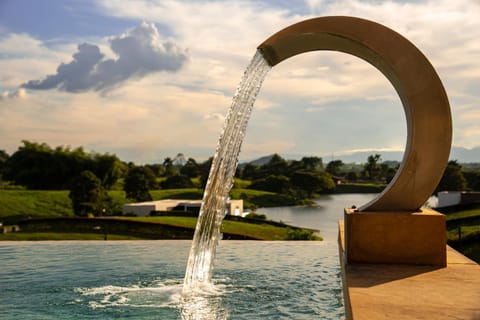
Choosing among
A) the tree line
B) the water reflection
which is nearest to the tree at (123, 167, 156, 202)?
the tree line

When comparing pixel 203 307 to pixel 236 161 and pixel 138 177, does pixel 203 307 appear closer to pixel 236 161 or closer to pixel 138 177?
pixel 236 161

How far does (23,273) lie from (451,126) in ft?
22.8

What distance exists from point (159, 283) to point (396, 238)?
3.43 m

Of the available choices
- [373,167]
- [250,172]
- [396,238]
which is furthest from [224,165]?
[373,167]

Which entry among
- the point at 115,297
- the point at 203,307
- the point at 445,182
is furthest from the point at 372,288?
the point at 445,182

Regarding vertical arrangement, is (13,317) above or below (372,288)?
below

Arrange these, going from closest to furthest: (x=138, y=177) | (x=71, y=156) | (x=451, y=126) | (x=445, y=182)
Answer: (x=451, y=126) < (x=138, y=177) < (x=71, y=156) < (x=445, y=182)

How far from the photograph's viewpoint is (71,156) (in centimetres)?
4156

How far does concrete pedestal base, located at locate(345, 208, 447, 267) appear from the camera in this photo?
629 centimetres

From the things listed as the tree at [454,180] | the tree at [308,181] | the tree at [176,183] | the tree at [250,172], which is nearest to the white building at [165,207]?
the tree at [176,183]

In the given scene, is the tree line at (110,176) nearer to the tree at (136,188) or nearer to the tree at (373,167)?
the tree at (136,188)

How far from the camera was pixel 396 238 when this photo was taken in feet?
20.9

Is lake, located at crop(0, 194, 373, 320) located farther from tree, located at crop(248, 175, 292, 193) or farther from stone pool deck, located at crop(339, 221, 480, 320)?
tree, located at crop(248, 175, 292, 193)

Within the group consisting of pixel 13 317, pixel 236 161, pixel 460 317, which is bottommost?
pixel 13 317
